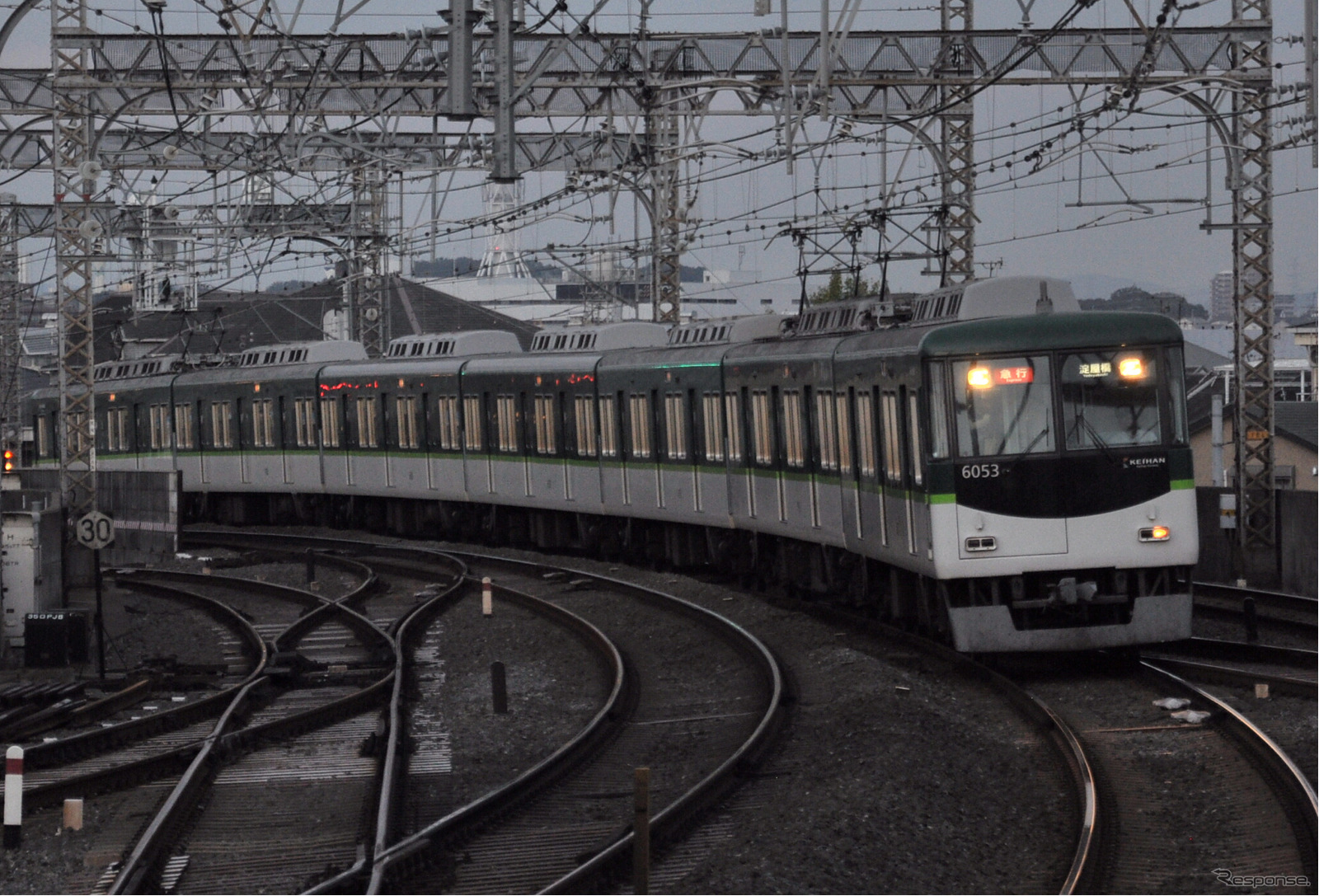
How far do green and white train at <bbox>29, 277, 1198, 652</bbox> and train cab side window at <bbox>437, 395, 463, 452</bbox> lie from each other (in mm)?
44

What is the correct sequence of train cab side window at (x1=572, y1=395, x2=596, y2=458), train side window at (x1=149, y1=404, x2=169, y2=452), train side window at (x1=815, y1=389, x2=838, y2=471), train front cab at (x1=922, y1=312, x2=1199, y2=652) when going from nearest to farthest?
train front cab at (x1=922, y1=312, x2=1199, y2=652) → train side window at (x1=815, y1=389, x2=838, y2=471) → train cab side window at (x1=572, y1=395, x2=596, y2=458) → train side window at (x1=149, y1=404, x2=169, y2=452)

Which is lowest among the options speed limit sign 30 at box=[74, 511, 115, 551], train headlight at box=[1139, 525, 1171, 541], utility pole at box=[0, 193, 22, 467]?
train headlight at box=[1139, 525, 1171, 541]

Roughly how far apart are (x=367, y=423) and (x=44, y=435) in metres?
12.5

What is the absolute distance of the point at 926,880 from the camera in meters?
9.58

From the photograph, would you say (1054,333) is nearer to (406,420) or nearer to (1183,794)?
(1183,794)

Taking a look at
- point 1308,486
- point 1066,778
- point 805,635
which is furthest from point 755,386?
point 1308,486

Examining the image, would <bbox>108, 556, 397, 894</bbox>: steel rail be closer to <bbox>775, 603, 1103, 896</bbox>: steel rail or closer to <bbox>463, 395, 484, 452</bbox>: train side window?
<bbox>775, 603, 1103, 896</bbox>: steel rail

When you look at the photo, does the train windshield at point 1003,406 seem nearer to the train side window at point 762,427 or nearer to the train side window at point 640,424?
the train side window at point 762,427

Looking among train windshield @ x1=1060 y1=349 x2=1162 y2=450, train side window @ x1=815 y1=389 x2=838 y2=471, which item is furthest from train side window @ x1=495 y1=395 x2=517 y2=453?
train windshield @ x1=1060 y1=349 x2=1162 y2=450

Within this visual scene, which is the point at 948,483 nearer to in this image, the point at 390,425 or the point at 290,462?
the point at 390,425

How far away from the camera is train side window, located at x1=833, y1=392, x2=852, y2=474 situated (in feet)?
61.5

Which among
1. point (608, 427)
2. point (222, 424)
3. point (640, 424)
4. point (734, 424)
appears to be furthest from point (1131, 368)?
point (222, 424)

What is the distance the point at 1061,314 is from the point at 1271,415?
32.3ft

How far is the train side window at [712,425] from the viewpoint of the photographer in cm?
2394
